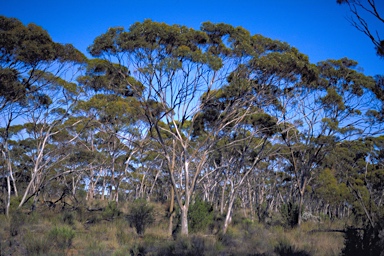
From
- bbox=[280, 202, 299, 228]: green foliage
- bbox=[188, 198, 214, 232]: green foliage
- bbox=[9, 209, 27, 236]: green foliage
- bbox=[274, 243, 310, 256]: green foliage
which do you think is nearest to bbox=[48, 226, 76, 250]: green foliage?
bbox=[9, 209, 27, 236]: green foliage

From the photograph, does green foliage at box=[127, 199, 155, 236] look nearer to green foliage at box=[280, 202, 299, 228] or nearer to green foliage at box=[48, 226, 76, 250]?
green foliage at box=[48, 226, 76, 250]

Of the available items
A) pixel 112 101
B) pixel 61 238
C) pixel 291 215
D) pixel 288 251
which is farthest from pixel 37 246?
pixel 291 215

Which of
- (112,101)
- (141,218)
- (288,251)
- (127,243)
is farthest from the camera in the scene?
(112,101)

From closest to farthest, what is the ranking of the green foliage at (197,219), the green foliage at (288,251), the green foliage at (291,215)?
the green foliage at (288,251) → the green foliage at (197,219) → the green foliage at (291,215)

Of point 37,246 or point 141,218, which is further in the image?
point 141,218

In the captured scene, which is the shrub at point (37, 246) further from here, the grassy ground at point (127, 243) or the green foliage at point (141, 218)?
the green foliage at point (141, 218)

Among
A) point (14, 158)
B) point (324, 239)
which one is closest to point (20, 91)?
point (324, 239)

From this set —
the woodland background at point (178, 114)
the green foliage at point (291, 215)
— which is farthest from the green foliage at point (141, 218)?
the green foliage at point (291, 215)

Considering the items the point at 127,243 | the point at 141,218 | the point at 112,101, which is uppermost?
the point at 112,101

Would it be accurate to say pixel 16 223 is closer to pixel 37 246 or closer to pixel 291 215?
pixel 37 246

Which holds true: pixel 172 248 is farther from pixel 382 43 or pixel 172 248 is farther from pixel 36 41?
pixel 36 41

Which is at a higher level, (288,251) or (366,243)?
(366,243)

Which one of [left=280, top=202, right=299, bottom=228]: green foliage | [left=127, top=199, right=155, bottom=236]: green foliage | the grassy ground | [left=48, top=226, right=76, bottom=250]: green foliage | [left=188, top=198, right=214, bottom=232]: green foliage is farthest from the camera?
[left=280, top=202, right=299, bottom=228]: green foliage

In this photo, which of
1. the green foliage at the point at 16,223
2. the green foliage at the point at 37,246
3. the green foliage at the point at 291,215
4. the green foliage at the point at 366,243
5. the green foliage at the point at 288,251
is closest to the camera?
the green foliage at the point at 366,243
